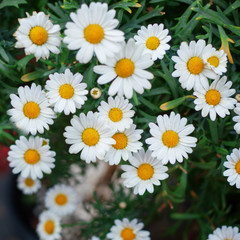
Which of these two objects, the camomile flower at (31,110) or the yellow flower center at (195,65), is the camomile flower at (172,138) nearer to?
the yellow flower center at (195,65)

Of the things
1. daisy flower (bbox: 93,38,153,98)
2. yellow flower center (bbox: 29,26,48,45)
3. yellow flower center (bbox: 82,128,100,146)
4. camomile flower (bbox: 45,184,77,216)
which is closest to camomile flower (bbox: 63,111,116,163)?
yellow flower center (bbox: 82,128,100,146)

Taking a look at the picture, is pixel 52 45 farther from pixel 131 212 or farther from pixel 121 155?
pixel 131 212

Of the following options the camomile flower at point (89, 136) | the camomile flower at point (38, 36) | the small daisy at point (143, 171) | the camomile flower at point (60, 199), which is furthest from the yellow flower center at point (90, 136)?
the camomile flower at point (60, 199)

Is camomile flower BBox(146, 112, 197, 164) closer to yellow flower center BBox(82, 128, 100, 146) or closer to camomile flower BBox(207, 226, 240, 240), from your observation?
yellow flower center BBox(82, 128, 100, 146)

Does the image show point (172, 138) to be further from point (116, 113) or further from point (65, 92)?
point (65, 92)

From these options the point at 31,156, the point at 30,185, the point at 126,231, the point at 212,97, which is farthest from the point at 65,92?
the point at 30,185

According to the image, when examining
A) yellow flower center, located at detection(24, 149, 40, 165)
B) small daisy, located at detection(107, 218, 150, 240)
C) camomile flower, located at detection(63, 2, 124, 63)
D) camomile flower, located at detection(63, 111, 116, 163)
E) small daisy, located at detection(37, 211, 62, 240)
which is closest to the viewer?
camomile flower, located at detection(63, 2, 124, 63)

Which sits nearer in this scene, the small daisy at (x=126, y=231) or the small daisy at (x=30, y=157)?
the small daisy at (x=30, y=157)

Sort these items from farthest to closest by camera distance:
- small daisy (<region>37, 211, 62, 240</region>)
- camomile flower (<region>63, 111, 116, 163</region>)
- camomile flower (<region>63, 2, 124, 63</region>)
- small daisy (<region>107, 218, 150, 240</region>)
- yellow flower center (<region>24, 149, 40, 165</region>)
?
small daisy (<region>37, 211, 62, 240</region>) < small daisy (<region>107, 218, 150, 240</region>) < yellow flower center (<region>24, 149, 40, 165</region>) < camomile flower (<region>63, 111, 116, 163</region>) < camomile flower (<region>63, 2, 124, 63</region>)
